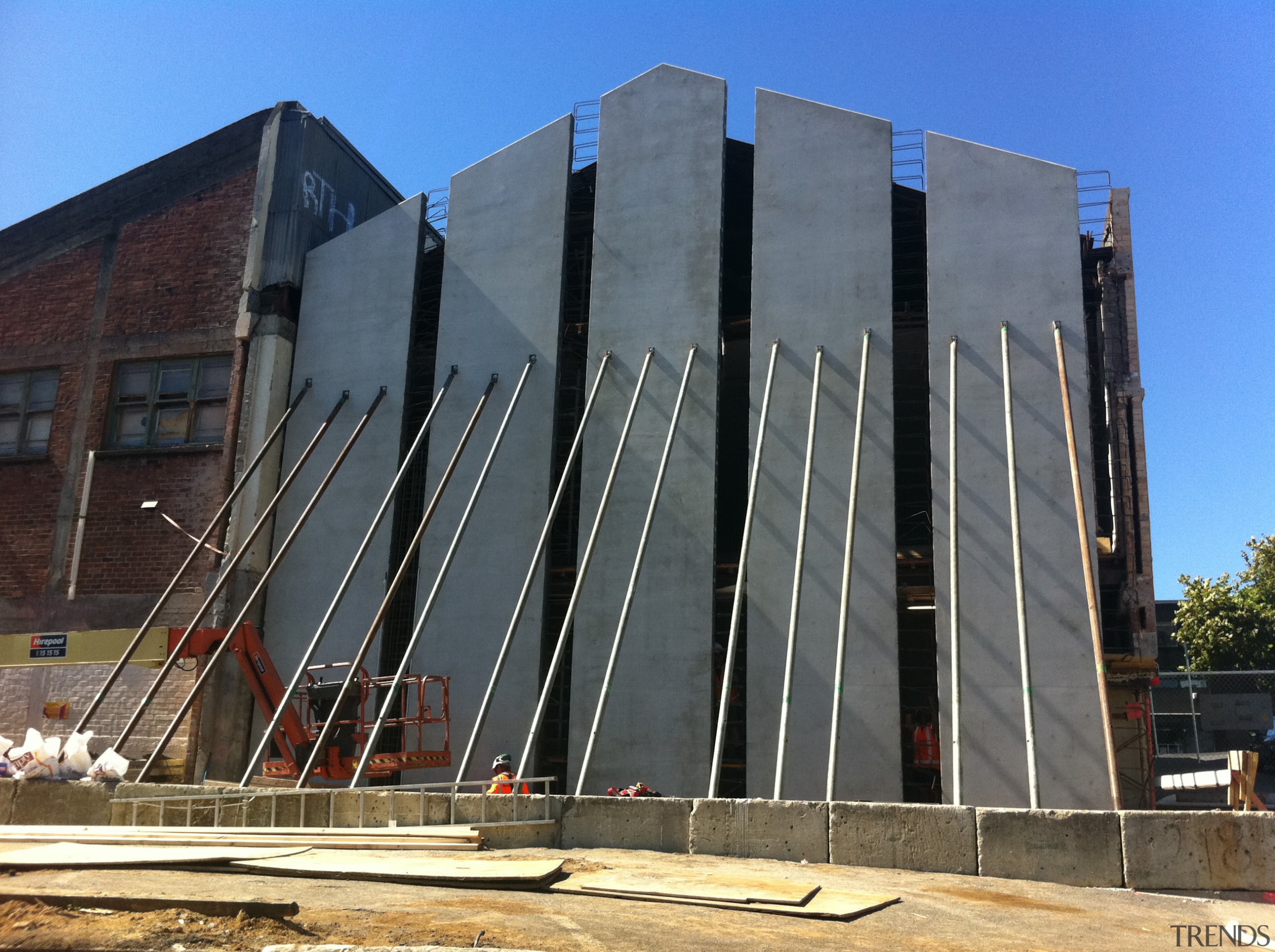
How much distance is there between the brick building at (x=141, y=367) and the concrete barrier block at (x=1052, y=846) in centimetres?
1471

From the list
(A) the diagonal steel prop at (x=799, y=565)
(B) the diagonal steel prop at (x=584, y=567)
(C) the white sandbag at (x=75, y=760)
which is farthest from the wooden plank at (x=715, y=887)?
(C) the white sandbag at (x=75, y=760)

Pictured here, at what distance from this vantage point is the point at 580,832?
11.3m

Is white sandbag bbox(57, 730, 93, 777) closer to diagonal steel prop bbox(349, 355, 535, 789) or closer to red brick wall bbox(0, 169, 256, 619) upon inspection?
diagonal steel prop bbox(349, 355, 535, 789)

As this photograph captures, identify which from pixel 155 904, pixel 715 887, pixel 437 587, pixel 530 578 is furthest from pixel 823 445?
pixel 155 904

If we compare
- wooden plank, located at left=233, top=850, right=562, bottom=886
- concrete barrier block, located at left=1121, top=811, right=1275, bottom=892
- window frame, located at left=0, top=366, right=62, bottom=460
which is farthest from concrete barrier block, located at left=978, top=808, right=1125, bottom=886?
window frame, located at left=0, top=366, right=62, bottom=460

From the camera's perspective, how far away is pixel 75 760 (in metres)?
15.1

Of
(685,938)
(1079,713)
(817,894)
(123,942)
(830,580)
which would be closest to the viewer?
(123,942)

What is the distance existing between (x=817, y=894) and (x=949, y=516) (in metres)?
8.78

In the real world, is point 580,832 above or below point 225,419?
below

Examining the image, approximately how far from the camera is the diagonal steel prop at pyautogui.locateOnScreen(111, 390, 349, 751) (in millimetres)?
16453

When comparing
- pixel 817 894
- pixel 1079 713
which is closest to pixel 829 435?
pixel 1079 713

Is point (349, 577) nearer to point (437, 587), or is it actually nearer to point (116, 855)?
point (437, 587)

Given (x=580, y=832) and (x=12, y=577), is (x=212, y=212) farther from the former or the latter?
(x=580, y=832)

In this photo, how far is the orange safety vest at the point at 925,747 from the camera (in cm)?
1647
